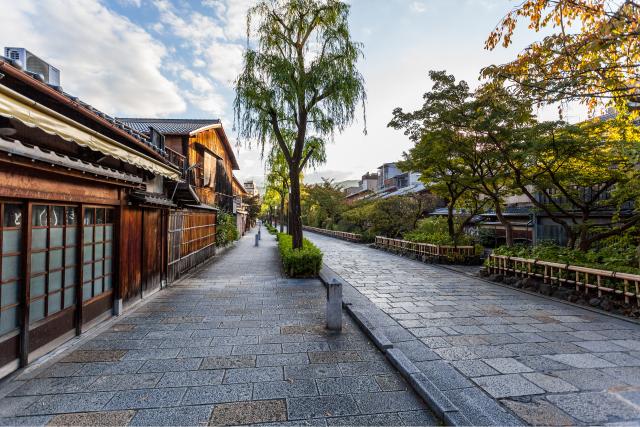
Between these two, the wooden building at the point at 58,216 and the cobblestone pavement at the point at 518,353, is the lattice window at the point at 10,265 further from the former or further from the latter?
the cobblestone pavement at the point at 518,353

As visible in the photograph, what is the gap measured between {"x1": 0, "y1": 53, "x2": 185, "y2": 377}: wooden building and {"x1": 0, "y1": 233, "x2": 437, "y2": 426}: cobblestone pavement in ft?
1.99

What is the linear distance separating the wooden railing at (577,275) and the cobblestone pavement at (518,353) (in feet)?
2.61

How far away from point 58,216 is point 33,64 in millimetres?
3103

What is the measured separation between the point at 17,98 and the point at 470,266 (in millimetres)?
16384

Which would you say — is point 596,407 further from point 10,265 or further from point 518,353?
point 10,265

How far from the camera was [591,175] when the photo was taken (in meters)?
10.3

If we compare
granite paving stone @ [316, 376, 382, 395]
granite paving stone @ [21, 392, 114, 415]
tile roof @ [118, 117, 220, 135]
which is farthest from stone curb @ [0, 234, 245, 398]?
tile roof @ [118, 117, 220, 135]

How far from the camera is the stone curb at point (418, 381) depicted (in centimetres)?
326

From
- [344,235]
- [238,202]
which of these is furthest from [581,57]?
[238,202]

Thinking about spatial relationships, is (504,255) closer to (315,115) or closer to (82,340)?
(315,115)

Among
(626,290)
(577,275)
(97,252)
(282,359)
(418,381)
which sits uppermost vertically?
(97,252)

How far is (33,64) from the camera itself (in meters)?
5.73

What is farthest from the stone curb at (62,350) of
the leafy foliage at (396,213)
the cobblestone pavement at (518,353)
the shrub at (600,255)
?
the leafy foliage at (396,213)

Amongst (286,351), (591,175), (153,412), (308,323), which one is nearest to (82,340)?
(153,412)
